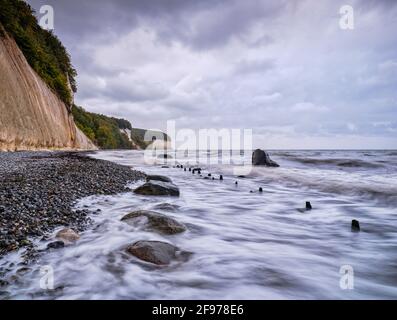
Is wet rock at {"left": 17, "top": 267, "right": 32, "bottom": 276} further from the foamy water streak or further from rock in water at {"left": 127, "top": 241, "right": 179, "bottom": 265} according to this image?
rock in water at {"left": 127, "top": 241, "right": 179, "bottom": 265}

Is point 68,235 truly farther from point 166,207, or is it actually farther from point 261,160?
point 261,160

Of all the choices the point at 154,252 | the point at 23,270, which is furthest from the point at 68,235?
the point at 154,252

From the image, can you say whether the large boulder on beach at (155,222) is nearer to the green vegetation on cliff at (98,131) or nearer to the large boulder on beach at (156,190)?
the large boulder on beach at (156,190)

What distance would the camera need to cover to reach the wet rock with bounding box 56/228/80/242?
3643mm

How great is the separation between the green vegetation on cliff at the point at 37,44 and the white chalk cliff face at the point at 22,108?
69.5 inches

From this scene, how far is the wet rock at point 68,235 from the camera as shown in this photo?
3643 millimetres

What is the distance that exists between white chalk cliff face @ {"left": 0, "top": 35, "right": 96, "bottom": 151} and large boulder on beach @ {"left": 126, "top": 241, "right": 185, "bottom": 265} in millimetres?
17750

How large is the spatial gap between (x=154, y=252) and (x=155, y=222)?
4.00 feet

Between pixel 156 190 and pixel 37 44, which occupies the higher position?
pixel 37 44

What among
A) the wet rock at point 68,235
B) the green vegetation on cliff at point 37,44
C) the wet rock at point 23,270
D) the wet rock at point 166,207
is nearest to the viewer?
the wet rock at point 23,270

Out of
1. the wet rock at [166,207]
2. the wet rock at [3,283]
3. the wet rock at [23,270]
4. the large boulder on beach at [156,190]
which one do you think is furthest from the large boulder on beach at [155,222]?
the large boulder on beach at [156,190]

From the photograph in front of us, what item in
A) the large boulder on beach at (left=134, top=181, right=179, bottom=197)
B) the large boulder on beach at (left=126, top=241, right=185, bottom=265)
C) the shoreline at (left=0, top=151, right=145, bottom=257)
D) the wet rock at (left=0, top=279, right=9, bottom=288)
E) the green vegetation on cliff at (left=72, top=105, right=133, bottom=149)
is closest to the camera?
the wet rock at (left=0, top=279, right=9, bottom=288)

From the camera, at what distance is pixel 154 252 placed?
3.32 m

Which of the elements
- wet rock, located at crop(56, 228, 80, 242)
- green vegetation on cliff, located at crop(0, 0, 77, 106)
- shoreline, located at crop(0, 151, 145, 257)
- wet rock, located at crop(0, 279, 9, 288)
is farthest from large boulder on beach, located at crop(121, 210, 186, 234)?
green vegetation on cliff, located at crop(0, 0, 77, 106)
